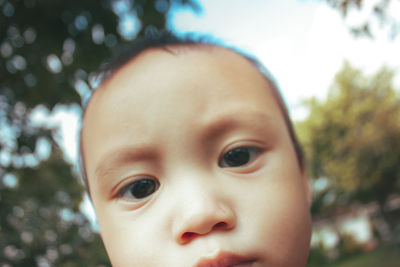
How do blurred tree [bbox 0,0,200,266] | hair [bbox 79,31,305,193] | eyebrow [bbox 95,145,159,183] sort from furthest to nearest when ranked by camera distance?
1. blurred tree [bbox 0,0,200,266]
2. hair [bbox 79,31,305,193]
3. eyebrow [bbox 95,145,159,183]

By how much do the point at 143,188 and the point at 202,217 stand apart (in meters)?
0.22

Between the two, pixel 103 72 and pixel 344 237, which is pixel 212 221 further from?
pixel 344 237

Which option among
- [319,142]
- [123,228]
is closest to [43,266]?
[123,228]

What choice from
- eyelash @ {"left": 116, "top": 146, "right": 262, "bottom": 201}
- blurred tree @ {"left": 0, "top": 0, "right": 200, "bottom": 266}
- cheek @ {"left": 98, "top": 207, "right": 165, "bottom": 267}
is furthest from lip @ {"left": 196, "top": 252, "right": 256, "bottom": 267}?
blurred tree @ {"left": 0, "top": 0, "right": 200, "bottom": 266}

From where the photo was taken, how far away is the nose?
76 centimetres

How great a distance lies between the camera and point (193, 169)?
2.79ft

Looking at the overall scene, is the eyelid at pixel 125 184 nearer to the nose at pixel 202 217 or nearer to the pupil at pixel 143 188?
the pupil at pixel 143 188

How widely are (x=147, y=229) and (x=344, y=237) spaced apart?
77.8 ft

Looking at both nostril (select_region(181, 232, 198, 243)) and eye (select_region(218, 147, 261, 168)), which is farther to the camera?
eye (select_region(218, 147, 261, 168))

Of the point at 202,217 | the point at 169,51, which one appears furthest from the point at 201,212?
the point at 169,51

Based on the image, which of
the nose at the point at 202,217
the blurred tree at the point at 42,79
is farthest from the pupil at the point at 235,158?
the blurred tree at the point at 42,79

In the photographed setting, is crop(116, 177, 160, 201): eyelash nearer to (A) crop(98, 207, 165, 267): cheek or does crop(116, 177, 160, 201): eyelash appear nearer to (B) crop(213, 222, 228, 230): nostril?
(A) crop(98, 207, 165, 267): cheek

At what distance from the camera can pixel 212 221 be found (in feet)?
2.49

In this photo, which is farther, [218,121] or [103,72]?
[103,72]
